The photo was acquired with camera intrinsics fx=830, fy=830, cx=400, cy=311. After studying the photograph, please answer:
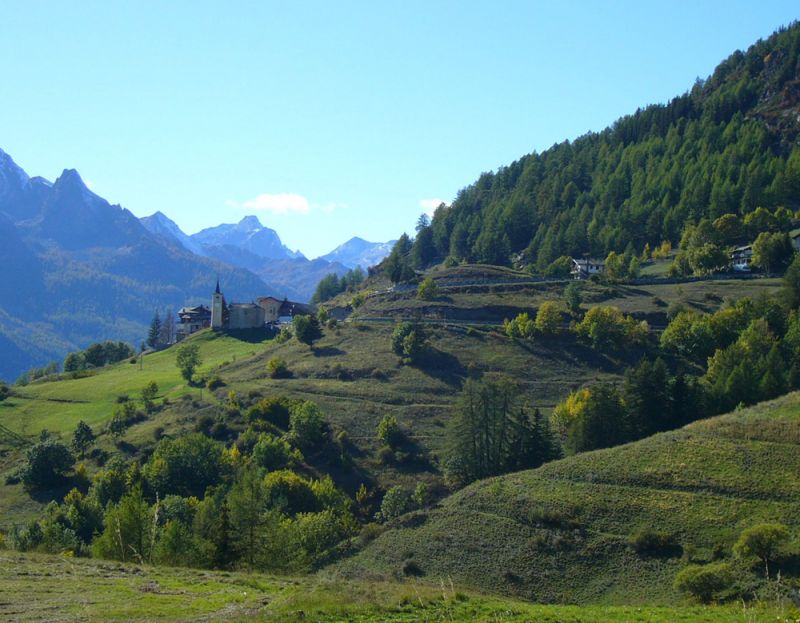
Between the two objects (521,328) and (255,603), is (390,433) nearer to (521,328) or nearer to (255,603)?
(521,328)

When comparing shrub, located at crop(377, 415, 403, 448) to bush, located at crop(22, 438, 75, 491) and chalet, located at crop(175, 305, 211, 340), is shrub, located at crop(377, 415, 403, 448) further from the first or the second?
chalet, located at crop(175, 305, 211, 340)

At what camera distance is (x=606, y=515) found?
48875mm

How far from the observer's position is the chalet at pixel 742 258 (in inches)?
4897

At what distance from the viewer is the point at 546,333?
101500 millimetres

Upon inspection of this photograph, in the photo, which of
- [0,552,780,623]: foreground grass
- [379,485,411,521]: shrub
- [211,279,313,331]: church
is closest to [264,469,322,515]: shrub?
[379,485,411,521]: shrub

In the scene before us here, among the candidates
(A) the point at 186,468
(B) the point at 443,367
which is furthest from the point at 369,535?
(B) the point at 443,367

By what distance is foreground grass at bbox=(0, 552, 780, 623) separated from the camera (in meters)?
25.5

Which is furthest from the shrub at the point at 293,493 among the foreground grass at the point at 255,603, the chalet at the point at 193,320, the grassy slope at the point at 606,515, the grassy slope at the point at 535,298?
the chalet at the point at 193,320

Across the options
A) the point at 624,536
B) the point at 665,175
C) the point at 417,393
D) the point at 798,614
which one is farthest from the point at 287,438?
the point at 665,175

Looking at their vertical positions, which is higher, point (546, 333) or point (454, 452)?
point (546, 333)

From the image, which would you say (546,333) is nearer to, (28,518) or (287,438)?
(287,438)

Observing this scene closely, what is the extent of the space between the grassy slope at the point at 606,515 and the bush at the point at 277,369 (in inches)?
1855

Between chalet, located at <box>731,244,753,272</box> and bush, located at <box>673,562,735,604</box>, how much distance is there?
93934 millimetres

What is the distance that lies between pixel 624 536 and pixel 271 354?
72892 millimetres
